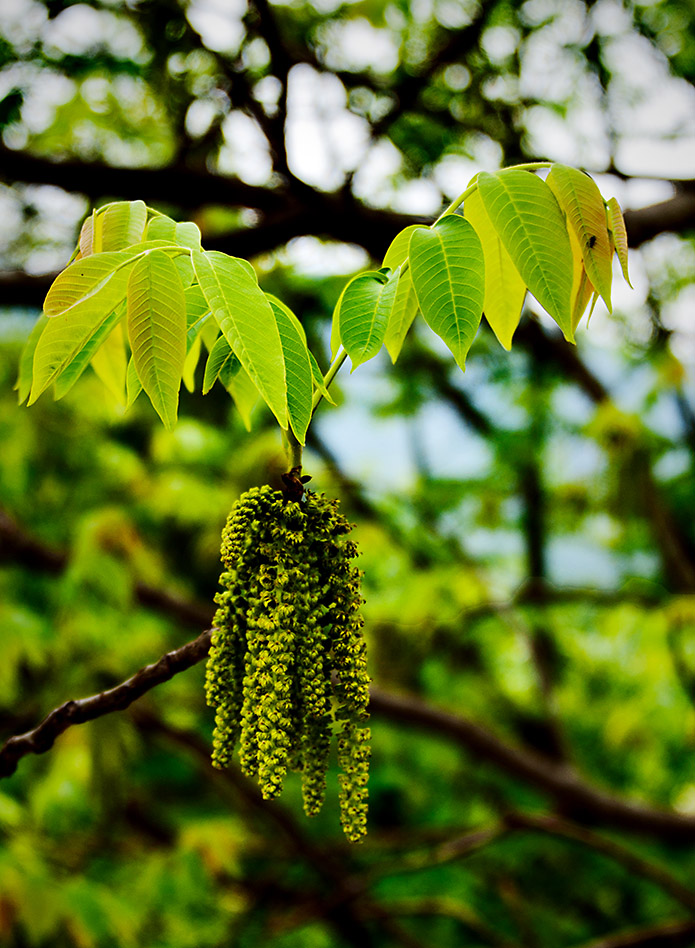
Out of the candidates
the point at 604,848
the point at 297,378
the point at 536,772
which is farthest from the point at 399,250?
the point at 536,772

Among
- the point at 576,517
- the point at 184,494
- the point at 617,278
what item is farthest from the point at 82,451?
the point at 576,517

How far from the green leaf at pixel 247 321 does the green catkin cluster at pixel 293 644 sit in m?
0.16

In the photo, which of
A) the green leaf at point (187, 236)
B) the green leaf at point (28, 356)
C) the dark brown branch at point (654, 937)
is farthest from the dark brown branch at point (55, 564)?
the green leaf at point (187, 236)

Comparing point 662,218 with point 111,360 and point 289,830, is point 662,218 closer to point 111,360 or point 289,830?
point 111,360

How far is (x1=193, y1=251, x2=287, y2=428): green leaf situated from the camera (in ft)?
3.23

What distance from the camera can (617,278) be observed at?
3.47m

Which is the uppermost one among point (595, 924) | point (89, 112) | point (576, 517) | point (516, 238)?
point (516, 238)

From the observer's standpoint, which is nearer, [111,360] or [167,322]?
[167,322]

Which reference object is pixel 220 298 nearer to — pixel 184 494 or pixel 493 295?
pixel 493 295

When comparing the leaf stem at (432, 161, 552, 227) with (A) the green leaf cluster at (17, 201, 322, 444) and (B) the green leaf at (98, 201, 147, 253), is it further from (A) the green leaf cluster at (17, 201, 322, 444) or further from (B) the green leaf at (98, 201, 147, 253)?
(B) the green leaf at (98, 201, 147, 253)

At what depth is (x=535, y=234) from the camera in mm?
1143

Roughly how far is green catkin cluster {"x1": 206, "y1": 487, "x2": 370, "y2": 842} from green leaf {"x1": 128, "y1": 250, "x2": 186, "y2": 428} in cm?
18

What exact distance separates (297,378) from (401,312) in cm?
29

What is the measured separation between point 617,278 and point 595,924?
588cm
